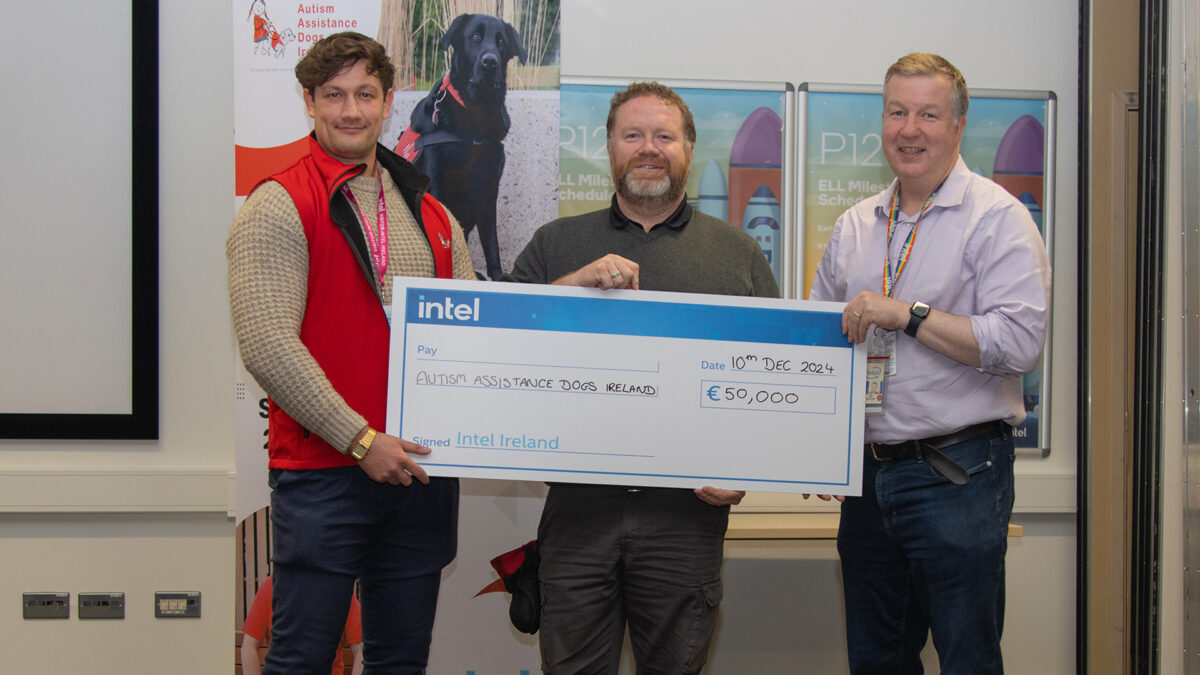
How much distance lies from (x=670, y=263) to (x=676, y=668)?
0.98 m

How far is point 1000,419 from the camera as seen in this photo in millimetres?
1927

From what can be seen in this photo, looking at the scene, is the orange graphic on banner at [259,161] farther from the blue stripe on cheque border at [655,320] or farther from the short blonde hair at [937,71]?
the short blonde hair at [937,71]

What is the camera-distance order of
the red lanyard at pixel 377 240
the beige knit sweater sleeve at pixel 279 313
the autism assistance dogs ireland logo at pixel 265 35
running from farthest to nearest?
the autism assistance dogs ireland logo at pixel 265 35, the red lanyard at pixel 377 240, the beige knit sweater sleeve at pixel 279 313

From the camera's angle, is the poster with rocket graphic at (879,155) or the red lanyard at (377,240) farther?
the poster with rocket graphic at (879,155)

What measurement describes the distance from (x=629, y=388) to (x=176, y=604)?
2.17 m

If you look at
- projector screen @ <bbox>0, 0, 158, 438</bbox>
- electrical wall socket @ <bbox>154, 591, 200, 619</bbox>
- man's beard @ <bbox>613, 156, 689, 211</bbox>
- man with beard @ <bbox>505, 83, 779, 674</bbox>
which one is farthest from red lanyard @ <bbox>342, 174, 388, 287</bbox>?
electrical wall socket @ <bbox>154, 591, 200, 619</bbox>

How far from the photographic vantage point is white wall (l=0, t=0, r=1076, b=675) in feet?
9.95

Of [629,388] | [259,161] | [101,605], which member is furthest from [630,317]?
[101,605]

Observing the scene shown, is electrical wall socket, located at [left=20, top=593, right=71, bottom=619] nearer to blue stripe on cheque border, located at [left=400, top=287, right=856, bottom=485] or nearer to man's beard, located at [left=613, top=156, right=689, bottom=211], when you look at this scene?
blue stripe on cheque border, located at [left=400, top=287, right=856, bottom=485]

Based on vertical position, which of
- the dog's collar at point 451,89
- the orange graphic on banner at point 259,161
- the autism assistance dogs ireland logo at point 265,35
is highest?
the autism assistance dogs ireland logo at point 265,35

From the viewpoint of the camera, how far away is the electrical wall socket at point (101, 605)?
307 cm

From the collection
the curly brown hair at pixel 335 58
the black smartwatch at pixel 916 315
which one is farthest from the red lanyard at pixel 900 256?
the curly brown hair at pixel 335 58

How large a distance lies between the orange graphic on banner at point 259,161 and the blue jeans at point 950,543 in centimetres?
206

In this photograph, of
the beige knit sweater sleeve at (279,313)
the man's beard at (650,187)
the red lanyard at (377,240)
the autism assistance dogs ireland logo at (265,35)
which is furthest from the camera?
the autism assistance dogs ireland logo at (265,35)
